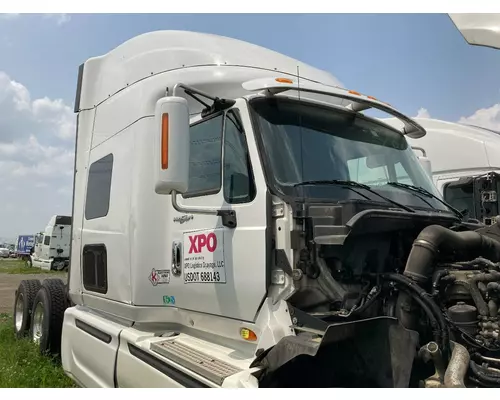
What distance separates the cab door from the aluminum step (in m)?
0.29

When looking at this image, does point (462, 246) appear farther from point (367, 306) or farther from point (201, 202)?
point (201, 202)

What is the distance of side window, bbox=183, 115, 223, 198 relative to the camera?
12.0 feet

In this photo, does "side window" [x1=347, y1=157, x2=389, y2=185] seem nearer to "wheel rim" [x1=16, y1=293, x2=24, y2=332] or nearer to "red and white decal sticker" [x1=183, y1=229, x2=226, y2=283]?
"red and white decal sticker" [x1=183, y1=229, x2=226, y2=283]

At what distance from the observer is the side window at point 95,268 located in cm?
470

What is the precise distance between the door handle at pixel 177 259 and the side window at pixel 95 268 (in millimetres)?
1047

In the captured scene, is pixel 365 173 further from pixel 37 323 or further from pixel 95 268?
pixel 37 323

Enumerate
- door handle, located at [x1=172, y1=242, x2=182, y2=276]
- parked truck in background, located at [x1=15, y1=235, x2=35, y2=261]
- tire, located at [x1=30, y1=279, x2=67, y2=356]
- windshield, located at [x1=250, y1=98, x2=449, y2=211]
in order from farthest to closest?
parked truck in background, located at [x1=15, y1=235, x2=35, y2=261], tire, located at [x1=30, y1=279, x2=67, y2=356], door handle, located at [x1=172, y1=242, x2=182, y2=276], windshield, located at [x1=250, y1=98, x2=449, y2=211]

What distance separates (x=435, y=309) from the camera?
2.75 m

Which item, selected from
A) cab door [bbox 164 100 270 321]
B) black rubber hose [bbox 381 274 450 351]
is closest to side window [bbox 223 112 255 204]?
cab door [bbox 164 100 270 321]

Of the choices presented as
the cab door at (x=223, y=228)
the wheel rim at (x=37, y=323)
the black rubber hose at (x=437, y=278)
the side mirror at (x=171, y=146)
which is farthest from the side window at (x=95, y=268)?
the black rubber hose at (x=437, y=278)

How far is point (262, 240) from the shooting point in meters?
3.13

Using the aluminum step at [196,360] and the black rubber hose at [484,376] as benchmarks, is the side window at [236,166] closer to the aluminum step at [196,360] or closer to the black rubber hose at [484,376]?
the aluminum step at [196,360]

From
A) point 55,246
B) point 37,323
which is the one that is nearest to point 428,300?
point 37,323

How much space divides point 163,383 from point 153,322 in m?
0.80
